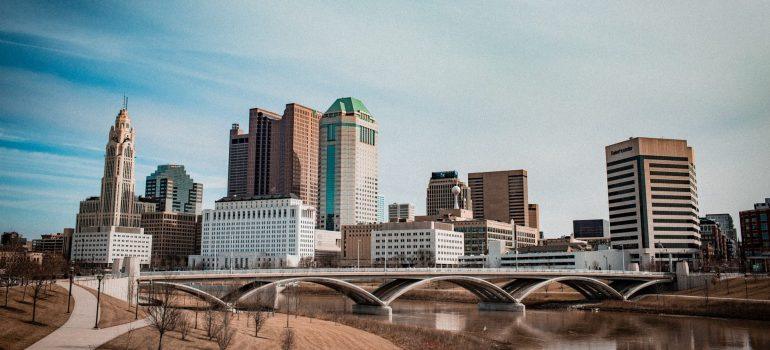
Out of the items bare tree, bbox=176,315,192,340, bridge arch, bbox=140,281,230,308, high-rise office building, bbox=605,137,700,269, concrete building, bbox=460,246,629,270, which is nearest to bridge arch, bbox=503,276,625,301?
concrete building, bbox=460,246,629,270

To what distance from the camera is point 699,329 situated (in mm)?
79562

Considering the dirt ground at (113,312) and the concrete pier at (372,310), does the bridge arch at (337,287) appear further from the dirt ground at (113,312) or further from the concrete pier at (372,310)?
the dirt ground at (113,312)

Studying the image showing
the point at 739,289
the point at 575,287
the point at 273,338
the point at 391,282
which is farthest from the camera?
the point at 575,287

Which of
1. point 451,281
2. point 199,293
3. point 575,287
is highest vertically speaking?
point 451,281

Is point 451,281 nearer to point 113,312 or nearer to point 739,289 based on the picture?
point 739,289

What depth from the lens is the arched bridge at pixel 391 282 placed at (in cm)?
7931

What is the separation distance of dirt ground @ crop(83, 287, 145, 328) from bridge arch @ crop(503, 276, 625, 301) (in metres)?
68.3

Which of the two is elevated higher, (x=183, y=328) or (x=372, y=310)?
(x=183, y=328)

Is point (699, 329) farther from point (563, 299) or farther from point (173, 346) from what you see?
point (173, 346)

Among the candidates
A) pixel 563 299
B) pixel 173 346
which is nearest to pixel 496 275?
pixel 563 299

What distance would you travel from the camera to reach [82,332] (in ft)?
142

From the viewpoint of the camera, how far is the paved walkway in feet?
127

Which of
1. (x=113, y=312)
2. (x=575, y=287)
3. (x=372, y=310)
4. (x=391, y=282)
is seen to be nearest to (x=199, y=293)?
(x=113, y=312)

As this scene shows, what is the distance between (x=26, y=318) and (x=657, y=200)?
15603 centimetres
